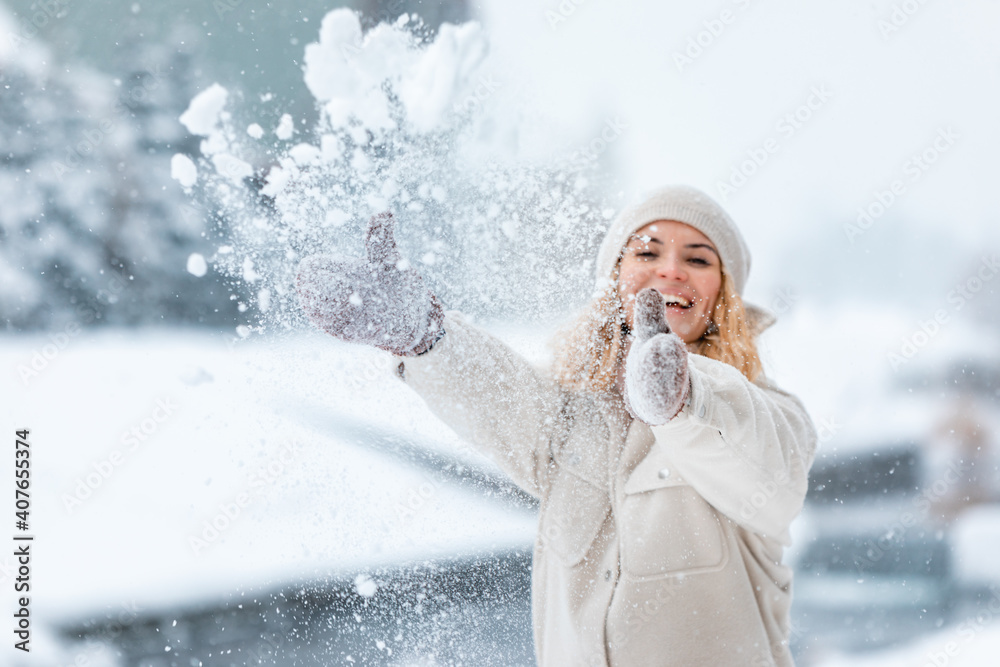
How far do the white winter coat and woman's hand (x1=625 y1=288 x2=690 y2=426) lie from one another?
0.11 metres

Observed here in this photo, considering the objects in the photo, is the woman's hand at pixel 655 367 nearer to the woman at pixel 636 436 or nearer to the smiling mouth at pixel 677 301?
the woman at pixel 636 436

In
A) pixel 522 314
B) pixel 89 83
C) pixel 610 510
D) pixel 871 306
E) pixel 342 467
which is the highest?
pixel 89 83

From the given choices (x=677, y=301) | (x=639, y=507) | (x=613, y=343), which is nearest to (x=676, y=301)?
(x=677, y=301)

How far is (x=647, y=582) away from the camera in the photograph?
0.76 metres

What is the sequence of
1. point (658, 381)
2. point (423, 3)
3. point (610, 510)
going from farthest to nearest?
point (423, 3)
point (610, 510)
point (658, 381)

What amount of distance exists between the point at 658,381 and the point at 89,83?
5.62 ft

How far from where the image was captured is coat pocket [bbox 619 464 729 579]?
0.76 m

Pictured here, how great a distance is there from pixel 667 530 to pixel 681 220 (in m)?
0.42

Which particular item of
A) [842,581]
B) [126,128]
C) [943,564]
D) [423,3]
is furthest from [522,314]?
[943,564]

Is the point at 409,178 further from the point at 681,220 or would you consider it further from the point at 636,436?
the point at 636,436

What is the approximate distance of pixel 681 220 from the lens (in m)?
0.87

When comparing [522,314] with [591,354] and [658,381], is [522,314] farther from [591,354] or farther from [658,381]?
[658,381]

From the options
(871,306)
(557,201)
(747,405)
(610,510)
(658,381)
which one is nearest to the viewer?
(658,381)

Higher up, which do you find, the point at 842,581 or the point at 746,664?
the point at 842,581
